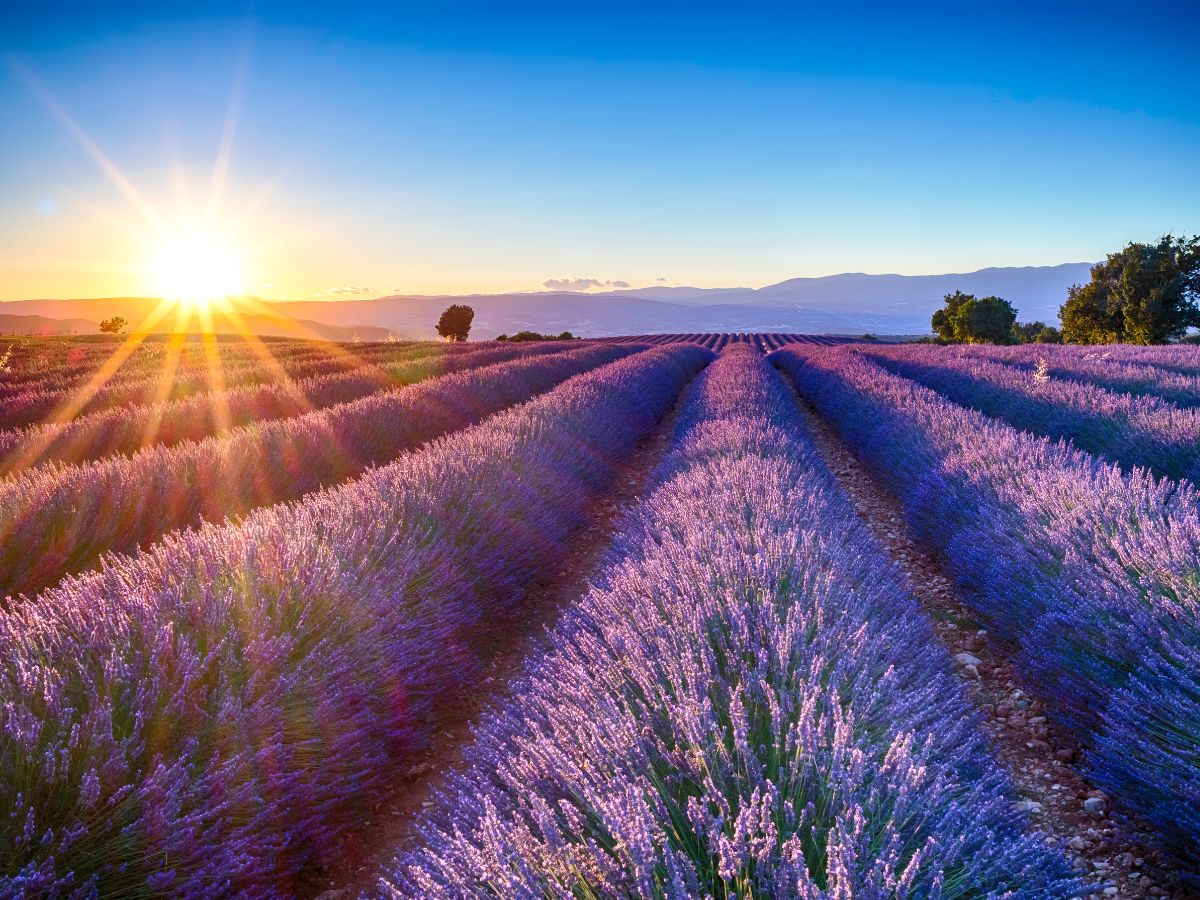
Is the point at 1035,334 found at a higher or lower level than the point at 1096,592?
higher

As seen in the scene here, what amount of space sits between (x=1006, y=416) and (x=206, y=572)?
26.0 ft

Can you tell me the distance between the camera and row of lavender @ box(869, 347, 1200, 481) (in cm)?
465

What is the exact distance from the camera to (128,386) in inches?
293

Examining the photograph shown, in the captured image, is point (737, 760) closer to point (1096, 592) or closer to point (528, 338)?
point (1096, 592)

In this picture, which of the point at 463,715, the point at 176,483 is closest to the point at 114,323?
the point at 176,483

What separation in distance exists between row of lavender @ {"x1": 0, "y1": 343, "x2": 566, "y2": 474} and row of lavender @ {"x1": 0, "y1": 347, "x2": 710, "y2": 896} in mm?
2874

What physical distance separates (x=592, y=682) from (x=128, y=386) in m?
8.10

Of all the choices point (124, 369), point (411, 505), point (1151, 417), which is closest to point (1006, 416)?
point (1151, 417)

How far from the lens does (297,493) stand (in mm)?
4527

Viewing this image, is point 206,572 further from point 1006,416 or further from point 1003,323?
point 1003,323

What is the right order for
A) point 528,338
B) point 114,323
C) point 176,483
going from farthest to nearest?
point 114,323, point 528,338, point 176,483

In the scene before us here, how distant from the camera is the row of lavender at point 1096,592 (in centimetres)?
182

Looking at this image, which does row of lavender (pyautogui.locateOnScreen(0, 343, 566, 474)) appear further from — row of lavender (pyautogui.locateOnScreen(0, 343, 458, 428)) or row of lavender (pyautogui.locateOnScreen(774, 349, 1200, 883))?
row of lavender (pyautogui.locateOnScreen(774, 349, 1200, 883))

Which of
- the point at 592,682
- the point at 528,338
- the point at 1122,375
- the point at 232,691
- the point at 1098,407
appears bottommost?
the point at 232,691
